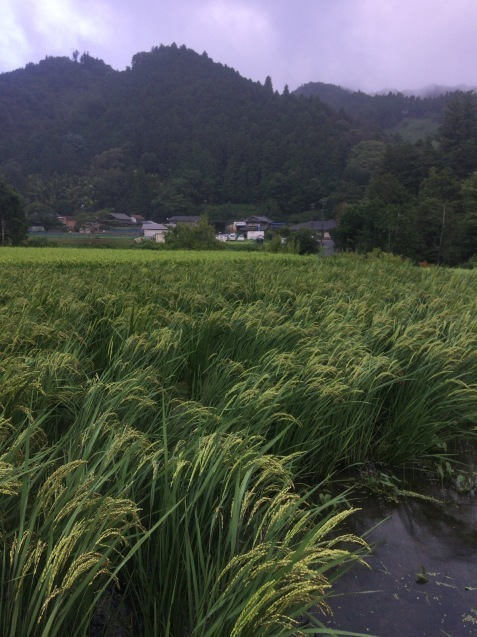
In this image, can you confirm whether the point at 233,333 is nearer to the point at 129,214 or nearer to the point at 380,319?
the point at 380,319

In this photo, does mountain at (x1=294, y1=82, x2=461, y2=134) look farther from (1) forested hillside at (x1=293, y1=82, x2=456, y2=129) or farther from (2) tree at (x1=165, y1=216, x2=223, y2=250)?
(2) tree at (x1=165, y1=216, x2=223, y2=250)

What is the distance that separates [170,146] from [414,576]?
312 ft

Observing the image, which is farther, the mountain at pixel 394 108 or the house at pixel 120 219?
the mountain at pixel 394 108

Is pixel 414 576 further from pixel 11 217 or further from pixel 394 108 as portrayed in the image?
pixel 394 108

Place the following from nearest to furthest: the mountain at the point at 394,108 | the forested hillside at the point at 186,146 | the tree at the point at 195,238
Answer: the tree at the point at 195,238, the forested hillside at the point at 186,146, the mountain at the point at 394,108

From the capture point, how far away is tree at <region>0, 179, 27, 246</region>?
37.5m

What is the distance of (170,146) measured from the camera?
92.1 m

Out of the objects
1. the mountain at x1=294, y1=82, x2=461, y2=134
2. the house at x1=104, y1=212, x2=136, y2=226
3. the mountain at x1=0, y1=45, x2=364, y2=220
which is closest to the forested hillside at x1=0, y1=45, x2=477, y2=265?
the mountain at x1=0, y1=45, x2=364, y2=220

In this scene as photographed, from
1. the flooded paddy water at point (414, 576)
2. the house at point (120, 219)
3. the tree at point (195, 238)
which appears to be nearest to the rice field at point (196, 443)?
the flooded paddy water at point (414, 576)

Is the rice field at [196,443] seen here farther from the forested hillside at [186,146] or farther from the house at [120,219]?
the house at [120,219]

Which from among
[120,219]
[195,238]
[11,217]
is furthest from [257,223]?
[195,238]

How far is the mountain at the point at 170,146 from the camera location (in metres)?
84.2

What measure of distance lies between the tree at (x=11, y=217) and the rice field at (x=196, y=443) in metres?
34.6

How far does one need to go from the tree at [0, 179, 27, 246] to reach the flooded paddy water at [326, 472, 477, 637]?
123 ft
